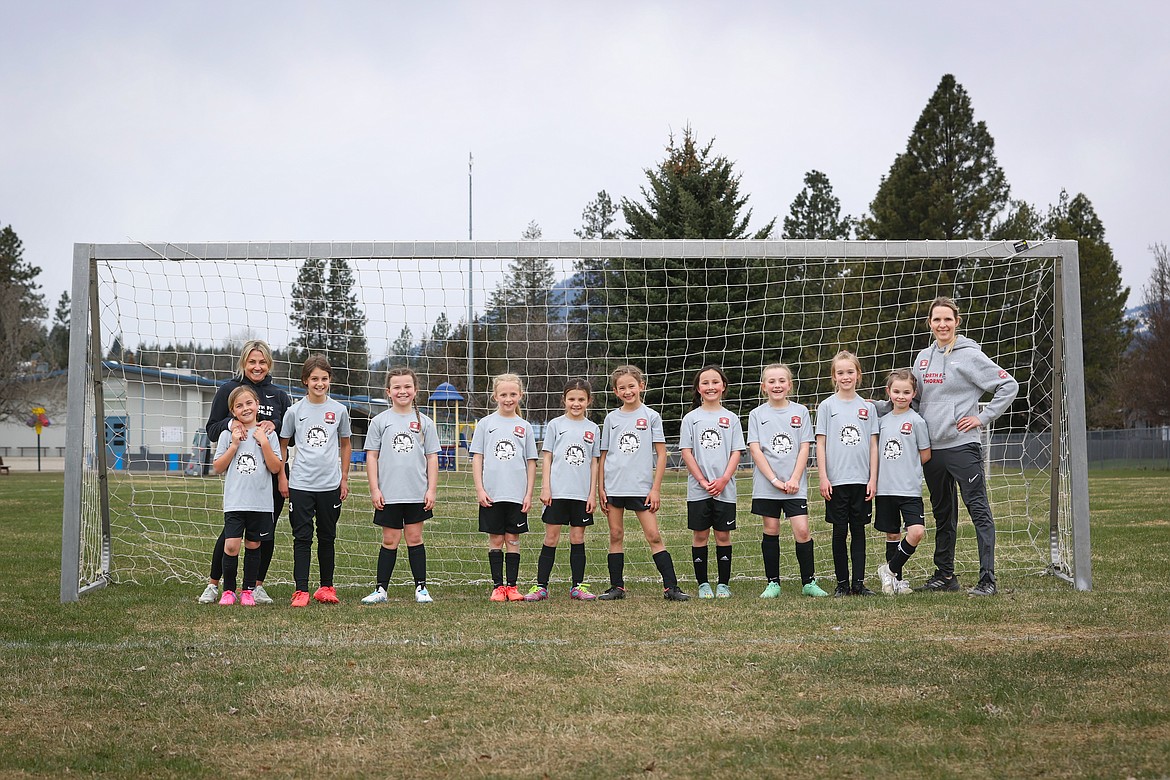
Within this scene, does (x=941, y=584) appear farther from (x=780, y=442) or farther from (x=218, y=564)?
(x=218, y=564)

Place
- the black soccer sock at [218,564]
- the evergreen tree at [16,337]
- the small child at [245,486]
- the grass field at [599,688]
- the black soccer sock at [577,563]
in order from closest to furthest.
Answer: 1. the grass field at [599,688]
2. the small child at [245,486]
3. the black soccer sock at [577,563]
4. the black soccer sock at [218,564]
5. the evergreen tree at [16,337]

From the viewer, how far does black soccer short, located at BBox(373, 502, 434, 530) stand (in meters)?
7.06

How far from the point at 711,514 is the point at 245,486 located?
10.7 ft

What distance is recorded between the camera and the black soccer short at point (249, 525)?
6973 mm

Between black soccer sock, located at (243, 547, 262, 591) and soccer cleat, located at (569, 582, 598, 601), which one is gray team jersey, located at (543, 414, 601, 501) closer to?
soccer cleat, located at (569, 582, 598, 601)

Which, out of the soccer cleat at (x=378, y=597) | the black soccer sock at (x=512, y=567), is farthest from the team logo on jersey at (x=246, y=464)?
the black soccer sock at (x=512, y=567)

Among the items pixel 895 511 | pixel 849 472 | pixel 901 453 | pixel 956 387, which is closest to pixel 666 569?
pixel 849 472

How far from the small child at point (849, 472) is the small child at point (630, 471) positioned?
3.75ft

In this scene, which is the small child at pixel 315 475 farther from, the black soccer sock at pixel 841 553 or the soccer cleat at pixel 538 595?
the black soccer sock at pixel 841 553

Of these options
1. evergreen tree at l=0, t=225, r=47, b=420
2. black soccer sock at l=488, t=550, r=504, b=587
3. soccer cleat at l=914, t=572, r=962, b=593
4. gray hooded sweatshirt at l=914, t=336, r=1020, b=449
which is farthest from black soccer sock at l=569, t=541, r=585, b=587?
evergreen tree at l=0, t=225, r=47, b=420

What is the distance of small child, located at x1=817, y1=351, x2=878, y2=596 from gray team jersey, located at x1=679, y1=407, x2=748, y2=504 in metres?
0.61

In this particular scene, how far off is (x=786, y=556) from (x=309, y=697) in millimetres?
6460

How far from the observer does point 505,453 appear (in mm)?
7156

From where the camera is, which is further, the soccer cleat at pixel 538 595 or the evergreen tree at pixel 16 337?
the evergreen tree at pixel 16 337
